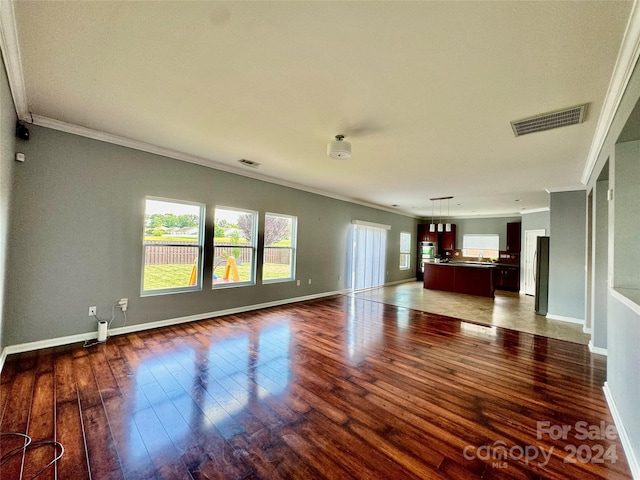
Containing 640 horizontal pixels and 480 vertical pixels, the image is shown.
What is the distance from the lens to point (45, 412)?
6.38 feet

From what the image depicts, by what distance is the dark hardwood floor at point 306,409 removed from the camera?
1551 millimetres

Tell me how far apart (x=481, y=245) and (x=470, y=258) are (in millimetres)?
611

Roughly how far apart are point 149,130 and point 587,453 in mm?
4886

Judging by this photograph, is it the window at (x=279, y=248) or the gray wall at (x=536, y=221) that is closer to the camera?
the window at (x=279, y=248)

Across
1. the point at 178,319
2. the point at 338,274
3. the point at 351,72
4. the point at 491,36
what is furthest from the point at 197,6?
the point at 338,274

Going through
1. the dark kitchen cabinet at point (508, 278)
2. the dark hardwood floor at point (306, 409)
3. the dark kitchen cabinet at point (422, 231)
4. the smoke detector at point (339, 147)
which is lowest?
the dark hardwood floor at point (306, 409)

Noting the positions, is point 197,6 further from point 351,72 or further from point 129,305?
point 129,305

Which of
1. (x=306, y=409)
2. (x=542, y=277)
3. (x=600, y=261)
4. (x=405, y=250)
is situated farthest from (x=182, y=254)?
(x=405, y=250)

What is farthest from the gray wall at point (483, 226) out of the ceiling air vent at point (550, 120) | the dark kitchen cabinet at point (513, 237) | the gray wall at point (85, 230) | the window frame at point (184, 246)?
the window frame at point (184, 246)

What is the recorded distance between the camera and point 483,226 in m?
A: 9.81

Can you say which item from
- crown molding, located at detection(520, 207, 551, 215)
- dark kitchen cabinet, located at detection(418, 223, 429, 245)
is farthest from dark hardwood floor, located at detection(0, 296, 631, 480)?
dark kitchen cabinet, located at detection(418, 223, 429, 245)

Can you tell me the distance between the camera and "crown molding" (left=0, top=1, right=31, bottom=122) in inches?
62.5

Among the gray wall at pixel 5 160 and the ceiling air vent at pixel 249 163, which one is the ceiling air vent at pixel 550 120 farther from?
the gray wall at pixel 5 160

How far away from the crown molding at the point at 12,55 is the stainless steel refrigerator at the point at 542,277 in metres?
7.55
